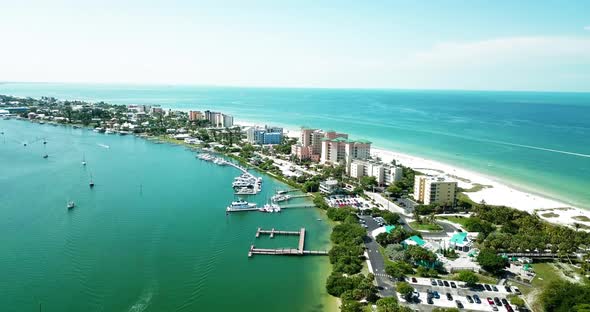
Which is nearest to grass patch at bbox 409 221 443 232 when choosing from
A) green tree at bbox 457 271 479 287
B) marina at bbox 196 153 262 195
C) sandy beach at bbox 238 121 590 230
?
→ green tree at bbox 457 271 479 287

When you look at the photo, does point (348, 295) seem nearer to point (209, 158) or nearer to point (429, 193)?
point (429, 193)

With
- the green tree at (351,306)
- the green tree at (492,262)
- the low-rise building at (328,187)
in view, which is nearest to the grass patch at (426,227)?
the green tree at (492,262)

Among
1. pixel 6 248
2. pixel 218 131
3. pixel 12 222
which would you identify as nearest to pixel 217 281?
pixel 6 248

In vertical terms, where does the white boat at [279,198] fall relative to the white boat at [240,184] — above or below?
below

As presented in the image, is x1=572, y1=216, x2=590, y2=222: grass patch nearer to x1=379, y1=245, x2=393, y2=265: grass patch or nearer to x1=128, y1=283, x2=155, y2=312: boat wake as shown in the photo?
x1=379, y1=245, x2=393, y2=265: grass patch

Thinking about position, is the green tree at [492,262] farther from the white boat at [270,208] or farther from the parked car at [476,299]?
the white boat at [270,208]

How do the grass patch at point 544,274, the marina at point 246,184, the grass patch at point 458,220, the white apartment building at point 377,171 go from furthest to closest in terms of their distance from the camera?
the white apartment building at point 377,171 < the marina at point 246,184 < the grass patch at point 458,220 < the grass patch at point 544,274
